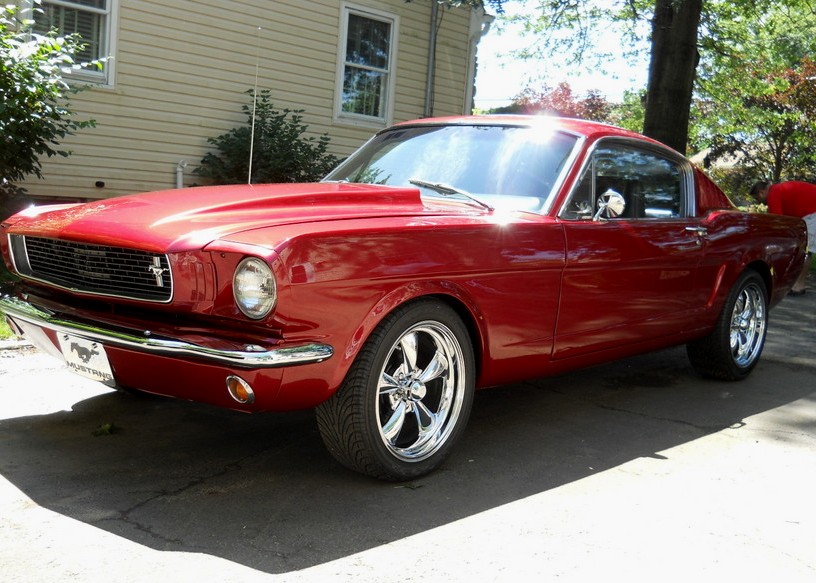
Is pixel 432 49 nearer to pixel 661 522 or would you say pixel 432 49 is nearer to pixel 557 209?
pixel 557 209

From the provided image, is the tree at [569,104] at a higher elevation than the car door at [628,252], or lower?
higher

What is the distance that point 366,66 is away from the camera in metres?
13.4

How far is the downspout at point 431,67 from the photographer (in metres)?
14.1

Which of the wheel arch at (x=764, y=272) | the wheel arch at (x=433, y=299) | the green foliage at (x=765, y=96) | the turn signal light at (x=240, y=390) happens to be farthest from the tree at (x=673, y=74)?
the turn signal light at (x=240, y=390)

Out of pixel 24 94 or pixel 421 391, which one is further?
pixel 24 94

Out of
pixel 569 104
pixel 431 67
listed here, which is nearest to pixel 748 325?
pixel 431 67

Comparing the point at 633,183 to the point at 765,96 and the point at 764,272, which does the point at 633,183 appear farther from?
the point at 765,96

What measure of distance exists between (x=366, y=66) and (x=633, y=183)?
8.58 metres

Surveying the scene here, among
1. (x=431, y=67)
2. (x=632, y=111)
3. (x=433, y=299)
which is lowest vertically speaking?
(x=433, y=299)

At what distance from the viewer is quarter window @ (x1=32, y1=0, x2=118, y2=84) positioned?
10.2m

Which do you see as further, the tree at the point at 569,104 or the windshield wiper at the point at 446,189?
the tree at the point at 569,104

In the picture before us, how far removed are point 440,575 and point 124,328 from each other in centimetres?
151

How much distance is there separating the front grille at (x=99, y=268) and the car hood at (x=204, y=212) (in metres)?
0.05

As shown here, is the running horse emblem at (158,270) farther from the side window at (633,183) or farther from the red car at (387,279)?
the side window at (633,183)
